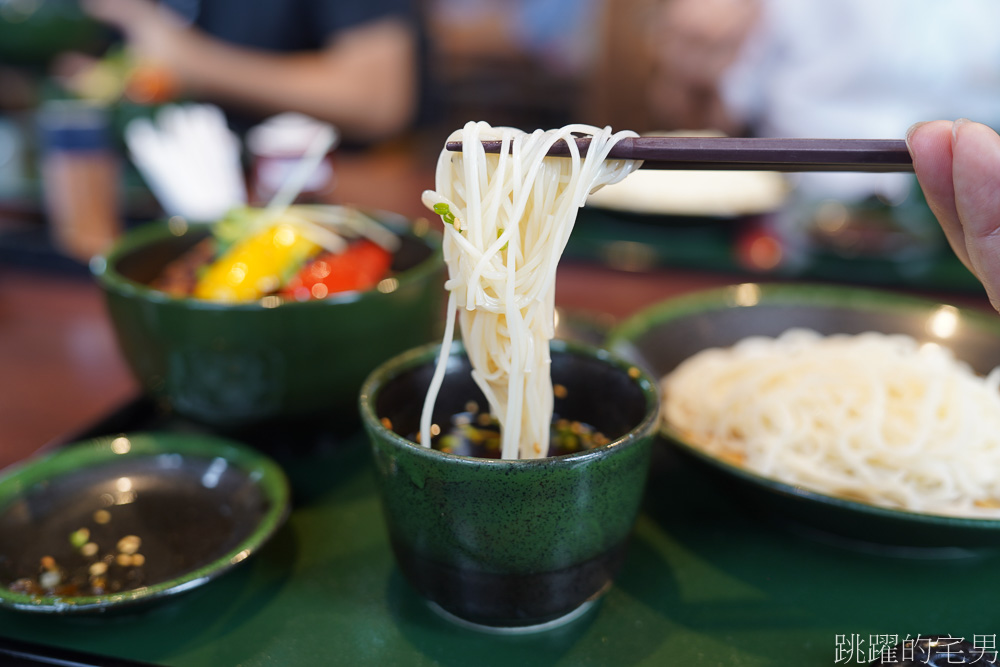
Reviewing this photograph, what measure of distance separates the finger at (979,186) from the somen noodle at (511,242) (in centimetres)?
31

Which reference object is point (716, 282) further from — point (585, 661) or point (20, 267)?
point (20, 267)

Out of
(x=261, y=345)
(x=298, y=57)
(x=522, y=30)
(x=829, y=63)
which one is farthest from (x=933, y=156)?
(x=522, y=30)

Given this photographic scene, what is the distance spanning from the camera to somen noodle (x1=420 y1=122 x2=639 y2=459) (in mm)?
792

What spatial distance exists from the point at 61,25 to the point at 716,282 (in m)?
5.11

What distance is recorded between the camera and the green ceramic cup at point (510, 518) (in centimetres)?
75

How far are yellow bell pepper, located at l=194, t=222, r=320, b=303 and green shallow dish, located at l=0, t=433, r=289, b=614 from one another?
0.23 meters

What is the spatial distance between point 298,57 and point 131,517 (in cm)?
337

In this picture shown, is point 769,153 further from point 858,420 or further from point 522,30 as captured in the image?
point 522,30

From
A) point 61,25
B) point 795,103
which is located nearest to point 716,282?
point 795,103

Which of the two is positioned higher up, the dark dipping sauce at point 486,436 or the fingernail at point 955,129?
the fingernail at point 955,129

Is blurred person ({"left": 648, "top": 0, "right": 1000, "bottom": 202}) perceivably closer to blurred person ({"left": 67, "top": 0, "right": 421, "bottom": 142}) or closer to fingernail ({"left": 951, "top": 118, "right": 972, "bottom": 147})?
blurred person ({"left": 67, "top": 0, "right": 421, "bottom": 142})

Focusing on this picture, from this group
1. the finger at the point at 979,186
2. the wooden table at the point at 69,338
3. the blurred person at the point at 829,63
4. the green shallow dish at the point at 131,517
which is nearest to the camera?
the finger at the point at 979,186

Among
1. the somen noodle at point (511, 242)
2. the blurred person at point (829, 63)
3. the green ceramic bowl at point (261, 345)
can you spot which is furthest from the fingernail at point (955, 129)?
the blurred person at point (829, 63)

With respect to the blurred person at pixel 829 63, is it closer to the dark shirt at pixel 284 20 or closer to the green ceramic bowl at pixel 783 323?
the dark shirt at pixel 284 20
